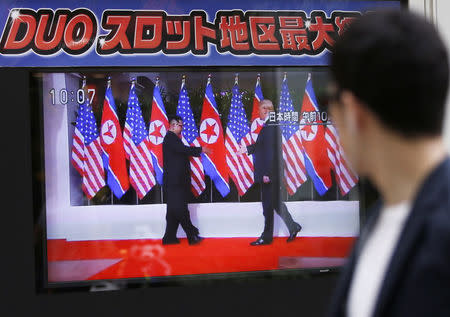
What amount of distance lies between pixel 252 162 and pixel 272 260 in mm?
941

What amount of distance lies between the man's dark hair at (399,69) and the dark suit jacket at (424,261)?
14 centimetres

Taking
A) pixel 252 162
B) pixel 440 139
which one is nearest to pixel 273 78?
pixel 252 162

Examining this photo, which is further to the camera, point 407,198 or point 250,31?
point 250,31

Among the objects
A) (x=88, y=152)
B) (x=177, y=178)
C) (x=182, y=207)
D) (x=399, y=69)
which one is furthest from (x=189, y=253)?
(x=399, y=69)

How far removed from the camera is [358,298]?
1.54 meters

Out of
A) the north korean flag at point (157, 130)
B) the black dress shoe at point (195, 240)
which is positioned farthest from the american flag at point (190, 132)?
the black dress shoe at point (195, 240)

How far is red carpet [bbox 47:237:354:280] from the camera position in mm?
4918

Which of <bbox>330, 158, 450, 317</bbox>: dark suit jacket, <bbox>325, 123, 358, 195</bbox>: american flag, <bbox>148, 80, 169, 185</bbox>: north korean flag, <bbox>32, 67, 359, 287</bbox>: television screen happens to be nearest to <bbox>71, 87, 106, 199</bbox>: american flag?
<bbox>32, 67, 359, 287</bbox>: television screen

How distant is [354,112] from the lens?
1488 millimetres

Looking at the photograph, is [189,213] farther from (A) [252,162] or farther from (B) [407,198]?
(B) [407,198]

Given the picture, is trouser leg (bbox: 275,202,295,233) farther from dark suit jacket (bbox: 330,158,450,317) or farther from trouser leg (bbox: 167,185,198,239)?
dark suit jacket (bbox: 330,158,450,317)

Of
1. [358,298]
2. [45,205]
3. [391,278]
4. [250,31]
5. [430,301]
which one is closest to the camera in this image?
[430,301]

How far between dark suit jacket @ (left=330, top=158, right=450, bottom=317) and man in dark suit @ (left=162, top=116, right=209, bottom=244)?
12.4ft

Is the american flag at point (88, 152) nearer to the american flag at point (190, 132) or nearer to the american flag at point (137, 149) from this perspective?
the american flag at point (137, 149)
